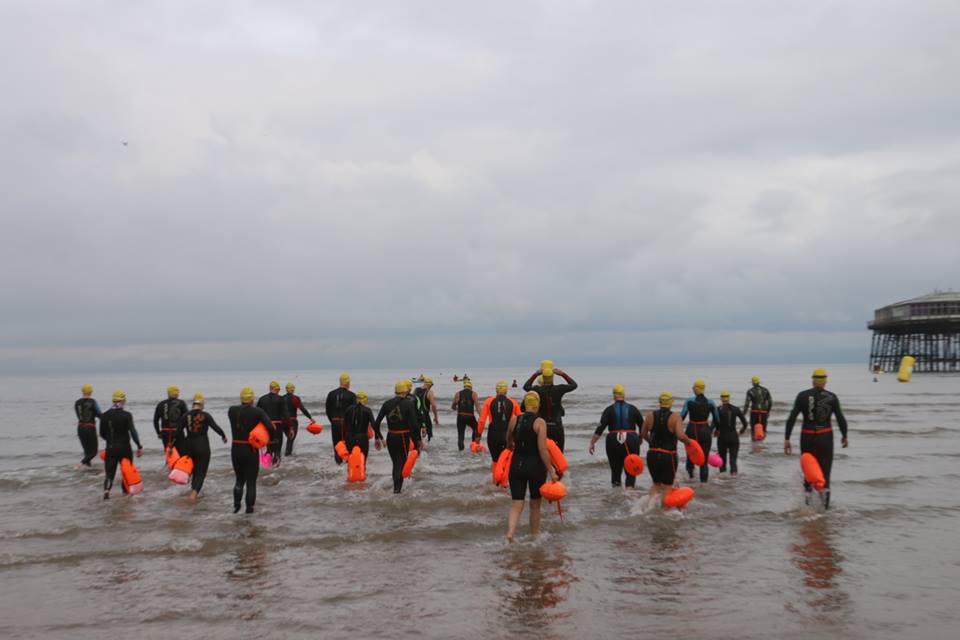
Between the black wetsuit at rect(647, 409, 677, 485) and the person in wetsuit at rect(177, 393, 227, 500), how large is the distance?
6691 mm

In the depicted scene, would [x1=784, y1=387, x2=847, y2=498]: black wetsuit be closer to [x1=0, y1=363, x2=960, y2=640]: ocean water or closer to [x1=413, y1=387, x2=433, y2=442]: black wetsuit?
[x1=0, y1=363, x2=960, y2=640]: ocean water

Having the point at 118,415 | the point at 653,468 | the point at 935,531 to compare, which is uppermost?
the point at 118,415

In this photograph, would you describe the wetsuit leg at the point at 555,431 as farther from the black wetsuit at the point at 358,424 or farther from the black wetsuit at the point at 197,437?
the black wetsuit at the point at 197,437

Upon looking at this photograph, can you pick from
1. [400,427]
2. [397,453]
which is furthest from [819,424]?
[397,453]

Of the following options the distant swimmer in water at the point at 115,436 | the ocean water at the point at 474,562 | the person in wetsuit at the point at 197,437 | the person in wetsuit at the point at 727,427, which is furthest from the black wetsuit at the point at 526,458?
the distant swimmer in water at the point at 115,436

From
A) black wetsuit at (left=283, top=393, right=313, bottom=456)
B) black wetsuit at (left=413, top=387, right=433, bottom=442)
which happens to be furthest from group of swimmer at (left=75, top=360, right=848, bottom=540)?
black wetsuit at (left=413, top=387, right=433, bottom=442)

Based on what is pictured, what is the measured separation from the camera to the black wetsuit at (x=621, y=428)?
462 inches

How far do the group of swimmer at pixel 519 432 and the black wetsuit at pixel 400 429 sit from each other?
0.06 ft

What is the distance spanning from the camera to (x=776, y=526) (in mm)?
9703

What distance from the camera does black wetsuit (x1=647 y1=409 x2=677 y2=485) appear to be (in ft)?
33.9

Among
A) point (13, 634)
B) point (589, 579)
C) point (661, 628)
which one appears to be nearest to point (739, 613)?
point (661, 628)

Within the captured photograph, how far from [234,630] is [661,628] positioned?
364cm

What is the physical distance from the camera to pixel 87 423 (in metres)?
15.5

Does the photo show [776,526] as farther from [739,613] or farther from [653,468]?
[739,613]
